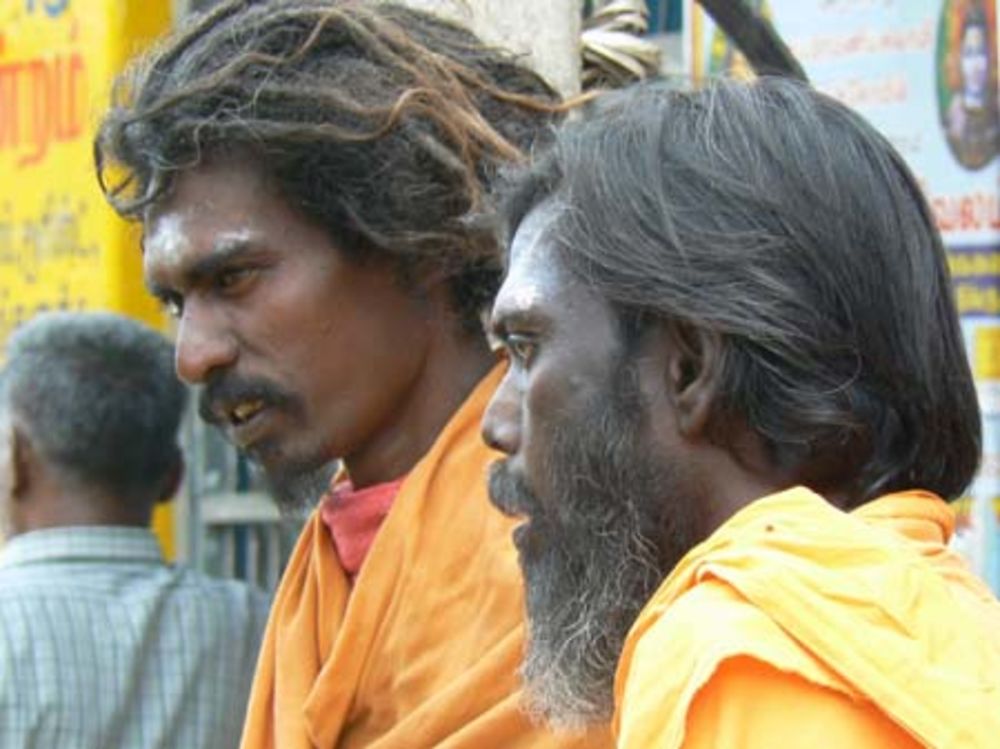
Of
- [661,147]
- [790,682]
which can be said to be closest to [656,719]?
[790,682]

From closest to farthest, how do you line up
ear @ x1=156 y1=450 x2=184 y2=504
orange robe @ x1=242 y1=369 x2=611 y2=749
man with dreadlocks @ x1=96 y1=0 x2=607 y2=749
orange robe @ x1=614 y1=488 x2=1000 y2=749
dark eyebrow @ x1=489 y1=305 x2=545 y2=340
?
orange robe @ x1=614 y1=488 x2=1000 y2=749 < dark eyebrow @ x1=489 y1=305 x2=545 y2=340 < orange robe @ x1=242 y1=369 x2=611 y2=749 < man with dreadlocks @ x1=96 y1=0 x2=607 y2=749 < ear @ x1=156 y1=450 x2=184 y2=504

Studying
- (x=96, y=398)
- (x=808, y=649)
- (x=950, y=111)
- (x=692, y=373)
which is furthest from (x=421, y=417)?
(x=950, y=111)

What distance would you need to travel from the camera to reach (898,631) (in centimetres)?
190

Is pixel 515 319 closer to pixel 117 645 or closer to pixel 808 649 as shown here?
pixel 808 649

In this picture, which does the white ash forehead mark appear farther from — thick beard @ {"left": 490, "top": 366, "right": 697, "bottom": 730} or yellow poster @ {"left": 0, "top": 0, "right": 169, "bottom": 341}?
yellow poster @ {"left": 0, "top": 0, "right": 169, "bottom": 341}

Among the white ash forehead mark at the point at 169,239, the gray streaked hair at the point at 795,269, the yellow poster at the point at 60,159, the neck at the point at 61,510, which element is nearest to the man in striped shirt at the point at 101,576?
the neck at the point at 61,510

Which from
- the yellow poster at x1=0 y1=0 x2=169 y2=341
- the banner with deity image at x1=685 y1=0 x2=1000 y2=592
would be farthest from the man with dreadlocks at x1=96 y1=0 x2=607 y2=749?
the yellow poster at x1=0 y1=0 x2=169 y2=341

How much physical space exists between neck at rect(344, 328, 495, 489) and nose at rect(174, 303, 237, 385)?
0.71 feet

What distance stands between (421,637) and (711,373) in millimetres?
880

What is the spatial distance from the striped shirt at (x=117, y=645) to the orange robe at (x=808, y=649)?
202 centimetres

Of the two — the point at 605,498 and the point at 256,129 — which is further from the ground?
the point at 256,129

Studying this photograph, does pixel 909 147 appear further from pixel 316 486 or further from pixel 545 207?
pixel 545 207

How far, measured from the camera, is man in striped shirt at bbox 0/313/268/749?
12.7 feet

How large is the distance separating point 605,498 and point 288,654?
90 centimetres
